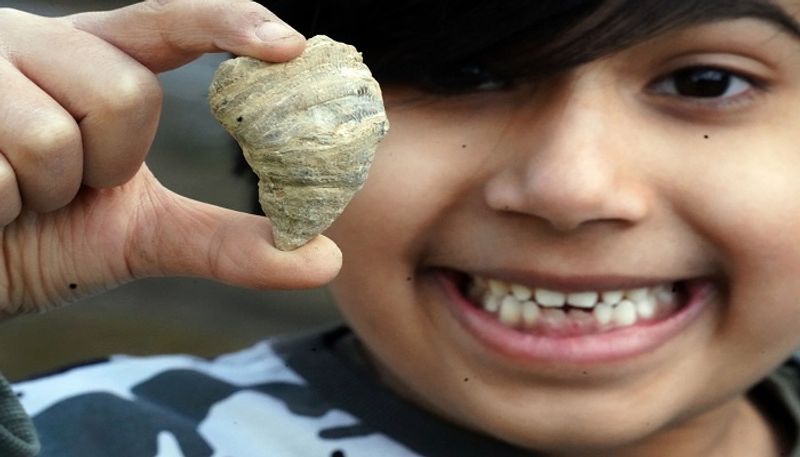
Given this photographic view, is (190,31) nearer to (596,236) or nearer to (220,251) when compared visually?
(220,251)

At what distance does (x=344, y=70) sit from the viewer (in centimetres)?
54

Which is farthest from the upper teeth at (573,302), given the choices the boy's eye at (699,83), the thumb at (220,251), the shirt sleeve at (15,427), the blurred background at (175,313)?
the blurred background at (175,313)

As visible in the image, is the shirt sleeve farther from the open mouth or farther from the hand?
the open mouth

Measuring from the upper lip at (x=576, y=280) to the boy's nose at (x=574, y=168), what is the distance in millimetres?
55

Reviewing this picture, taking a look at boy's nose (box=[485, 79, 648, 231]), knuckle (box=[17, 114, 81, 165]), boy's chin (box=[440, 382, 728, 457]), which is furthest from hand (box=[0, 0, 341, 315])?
boy's chin (box=[440, 382, 728, 457])

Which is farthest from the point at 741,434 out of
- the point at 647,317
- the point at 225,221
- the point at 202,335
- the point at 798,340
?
the point at 202,335

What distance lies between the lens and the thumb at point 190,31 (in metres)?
0.54

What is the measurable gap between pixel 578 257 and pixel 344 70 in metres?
0.31

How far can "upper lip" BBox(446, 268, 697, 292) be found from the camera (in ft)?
2.56

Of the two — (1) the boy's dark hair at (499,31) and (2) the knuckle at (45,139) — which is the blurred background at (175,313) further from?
(2) the knuckle at (45,139)

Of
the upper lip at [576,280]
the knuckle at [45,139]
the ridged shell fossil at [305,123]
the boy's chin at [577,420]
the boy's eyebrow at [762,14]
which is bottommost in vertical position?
the boy's chin at [577,420]

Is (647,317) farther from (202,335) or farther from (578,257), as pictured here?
(202,335)

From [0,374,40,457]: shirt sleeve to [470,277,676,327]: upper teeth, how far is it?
38 cm

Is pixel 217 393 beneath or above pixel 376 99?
beneath
